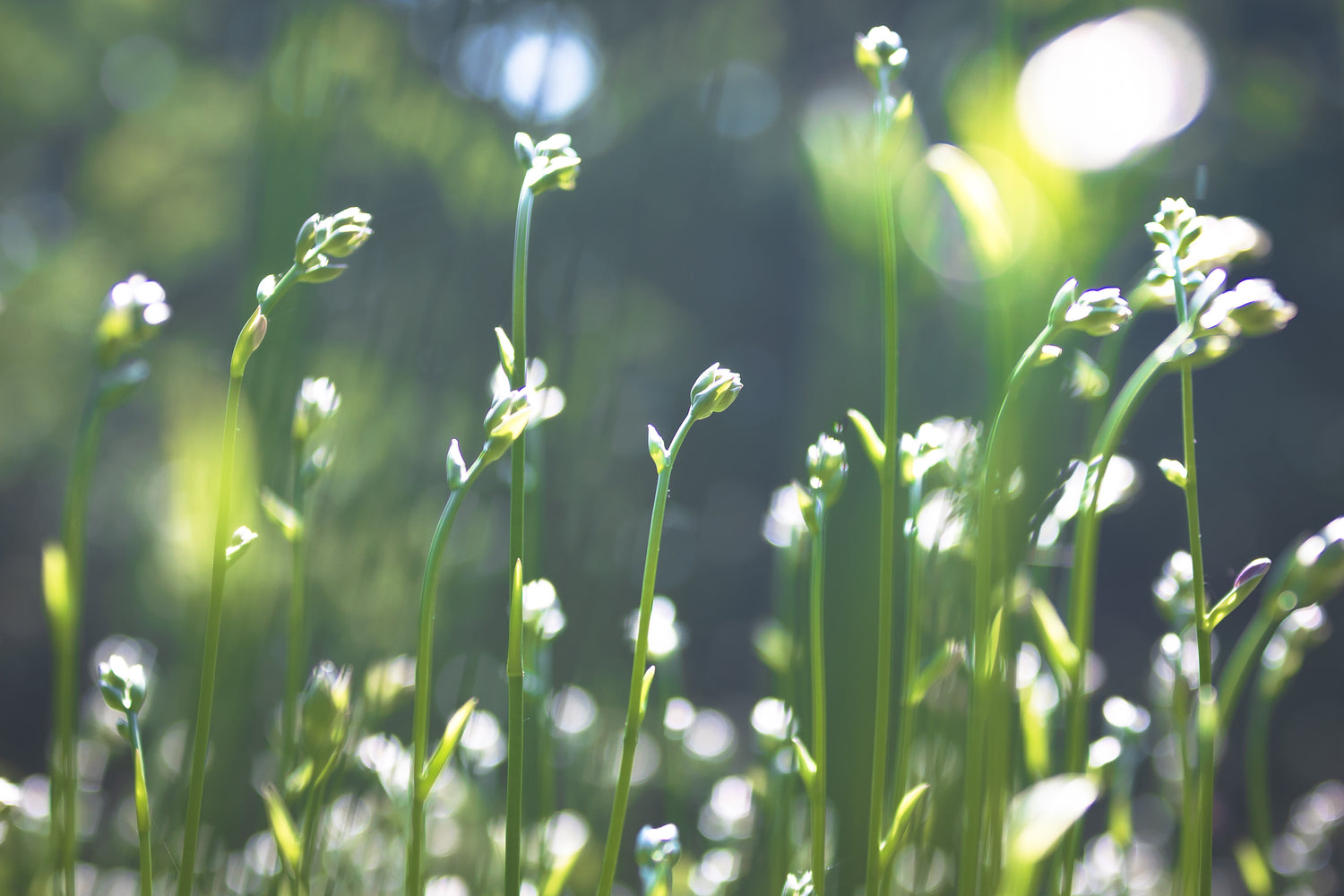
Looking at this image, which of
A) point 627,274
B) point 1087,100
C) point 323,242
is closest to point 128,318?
point 323,242

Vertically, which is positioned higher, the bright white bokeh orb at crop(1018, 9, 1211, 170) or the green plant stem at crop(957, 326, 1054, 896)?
the bright white bokeh orb at crop(1018, 9, 1211, 170)

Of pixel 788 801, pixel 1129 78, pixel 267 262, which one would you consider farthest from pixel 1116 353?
pixel 267 262

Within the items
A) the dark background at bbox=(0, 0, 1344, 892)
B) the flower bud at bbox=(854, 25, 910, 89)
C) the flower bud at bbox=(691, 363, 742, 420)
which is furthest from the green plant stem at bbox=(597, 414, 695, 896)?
the dark background at bbox=(0, 0, 1344, 892)

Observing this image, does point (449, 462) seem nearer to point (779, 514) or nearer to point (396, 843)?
point (779, 514)

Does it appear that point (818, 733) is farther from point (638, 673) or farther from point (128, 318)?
point (128, 318)

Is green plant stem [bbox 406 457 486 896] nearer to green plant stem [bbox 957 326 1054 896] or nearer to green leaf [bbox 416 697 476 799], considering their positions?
green leaf [bbox 416 697 476 799]
